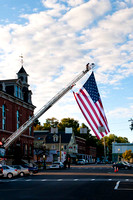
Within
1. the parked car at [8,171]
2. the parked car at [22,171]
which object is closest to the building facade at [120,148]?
the parked car at [22,171]

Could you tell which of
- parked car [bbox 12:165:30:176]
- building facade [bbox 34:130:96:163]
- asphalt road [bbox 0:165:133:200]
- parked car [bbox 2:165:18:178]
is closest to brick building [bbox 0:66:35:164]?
parked car [bbox 12:165:30:176]

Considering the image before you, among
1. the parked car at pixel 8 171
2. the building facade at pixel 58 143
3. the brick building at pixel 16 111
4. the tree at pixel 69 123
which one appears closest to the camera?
the parked car at pixel 8 171

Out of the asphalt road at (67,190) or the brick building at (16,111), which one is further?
the brick building at (16,111)

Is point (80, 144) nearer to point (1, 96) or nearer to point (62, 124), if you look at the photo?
point (62, 124)

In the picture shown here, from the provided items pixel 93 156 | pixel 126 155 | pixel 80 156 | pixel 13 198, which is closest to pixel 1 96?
pixel 13 198

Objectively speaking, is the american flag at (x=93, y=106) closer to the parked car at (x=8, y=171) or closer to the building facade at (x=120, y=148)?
the parked car at (x=8, y=171)

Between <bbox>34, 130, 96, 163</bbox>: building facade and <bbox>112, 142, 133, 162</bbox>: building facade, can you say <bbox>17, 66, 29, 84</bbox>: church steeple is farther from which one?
<bbox>112, 142, 133, 162</bbox>: building facade

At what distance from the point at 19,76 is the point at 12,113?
10.4 meters

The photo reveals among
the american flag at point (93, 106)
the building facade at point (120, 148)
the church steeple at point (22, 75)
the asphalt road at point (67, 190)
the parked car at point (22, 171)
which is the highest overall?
the church steeple at point (22, 75)

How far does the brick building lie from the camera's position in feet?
187

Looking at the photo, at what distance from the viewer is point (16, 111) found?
6253 centimetres

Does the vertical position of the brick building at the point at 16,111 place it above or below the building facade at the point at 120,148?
above

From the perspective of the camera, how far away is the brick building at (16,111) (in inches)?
2243

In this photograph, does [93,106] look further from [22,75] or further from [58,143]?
[58,143]
